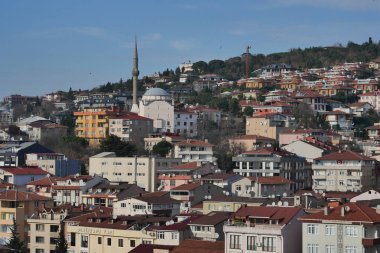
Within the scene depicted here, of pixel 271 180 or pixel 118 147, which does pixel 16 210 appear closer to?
pixel 271 180

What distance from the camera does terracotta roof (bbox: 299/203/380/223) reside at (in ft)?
99.9

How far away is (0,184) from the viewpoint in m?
55.8

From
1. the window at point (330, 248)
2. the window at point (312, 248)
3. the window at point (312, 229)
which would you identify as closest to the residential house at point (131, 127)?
the window at point (312, 229)

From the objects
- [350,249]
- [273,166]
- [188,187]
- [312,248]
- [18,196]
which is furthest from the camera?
[273,166]

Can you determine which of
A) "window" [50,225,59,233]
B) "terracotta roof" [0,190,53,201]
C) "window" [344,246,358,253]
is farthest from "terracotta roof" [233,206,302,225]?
"terracotta roof" [0,190,53,201]

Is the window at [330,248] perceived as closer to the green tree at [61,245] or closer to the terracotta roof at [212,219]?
the terracotta roof at [212,219]

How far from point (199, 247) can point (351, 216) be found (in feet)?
18.9

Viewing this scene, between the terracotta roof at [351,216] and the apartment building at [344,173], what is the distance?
23.0 metres

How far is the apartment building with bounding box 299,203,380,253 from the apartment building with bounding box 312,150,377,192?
23555 mm

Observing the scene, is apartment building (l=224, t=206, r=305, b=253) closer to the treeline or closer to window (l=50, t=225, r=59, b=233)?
window (l=50, t=225, r=59, b=233)

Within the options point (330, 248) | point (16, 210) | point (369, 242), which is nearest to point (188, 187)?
point (16, 210)

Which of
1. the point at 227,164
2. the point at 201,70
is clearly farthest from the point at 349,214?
the point at 201,70

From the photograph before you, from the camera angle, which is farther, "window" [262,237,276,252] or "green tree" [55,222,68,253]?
"green tree" [55,222,68,253]

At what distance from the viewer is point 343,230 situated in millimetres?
30688
